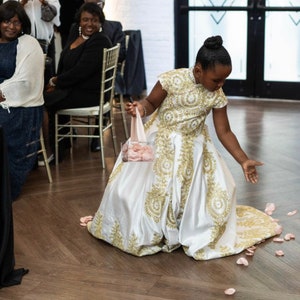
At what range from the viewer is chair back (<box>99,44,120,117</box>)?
467 cm

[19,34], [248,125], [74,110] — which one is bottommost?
[248,125]

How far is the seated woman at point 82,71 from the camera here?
15.7ft

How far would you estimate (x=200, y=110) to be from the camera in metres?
3.24

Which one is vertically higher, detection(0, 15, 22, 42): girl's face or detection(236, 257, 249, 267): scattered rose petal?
detection(0, 15, 22, 42): girl's face

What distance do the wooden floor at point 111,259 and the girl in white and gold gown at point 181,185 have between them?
91 millimetres

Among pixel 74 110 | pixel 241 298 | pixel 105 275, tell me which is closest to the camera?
pixel 241 298

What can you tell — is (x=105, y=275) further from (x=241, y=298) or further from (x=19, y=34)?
(x=19, y=34)

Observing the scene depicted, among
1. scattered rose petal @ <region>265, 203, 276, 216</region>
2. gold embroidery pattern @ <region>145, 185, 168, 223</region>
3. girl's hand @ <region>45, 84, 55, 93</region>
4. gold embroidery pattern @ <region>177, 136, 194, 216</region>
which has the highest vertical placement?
girl's hand @ <region>45, 84, 55, 93</region>

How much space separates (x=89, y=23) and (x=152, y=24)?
109 inches

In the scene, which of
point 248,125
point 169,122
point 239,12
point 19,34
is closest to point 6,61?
point 19,34

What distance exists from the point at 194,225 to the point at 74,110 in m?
1.86

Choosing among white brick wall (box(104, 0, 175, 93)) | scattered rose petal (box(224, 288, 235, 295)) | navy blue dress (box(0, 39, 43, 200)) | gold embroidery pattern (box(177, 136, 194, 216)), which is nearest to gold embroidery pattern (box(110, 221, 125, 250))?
gold embroidery pattern (box(177, 136, 194, 216))

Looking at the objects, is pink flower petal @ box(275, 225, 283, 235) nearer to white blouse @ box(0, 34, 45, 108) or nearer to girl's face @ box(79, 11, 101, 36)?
white blouse @ box(0, 34, 45, 108)

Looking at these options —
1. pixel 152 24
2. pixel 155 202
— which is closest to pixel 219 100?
pixel 155 202
